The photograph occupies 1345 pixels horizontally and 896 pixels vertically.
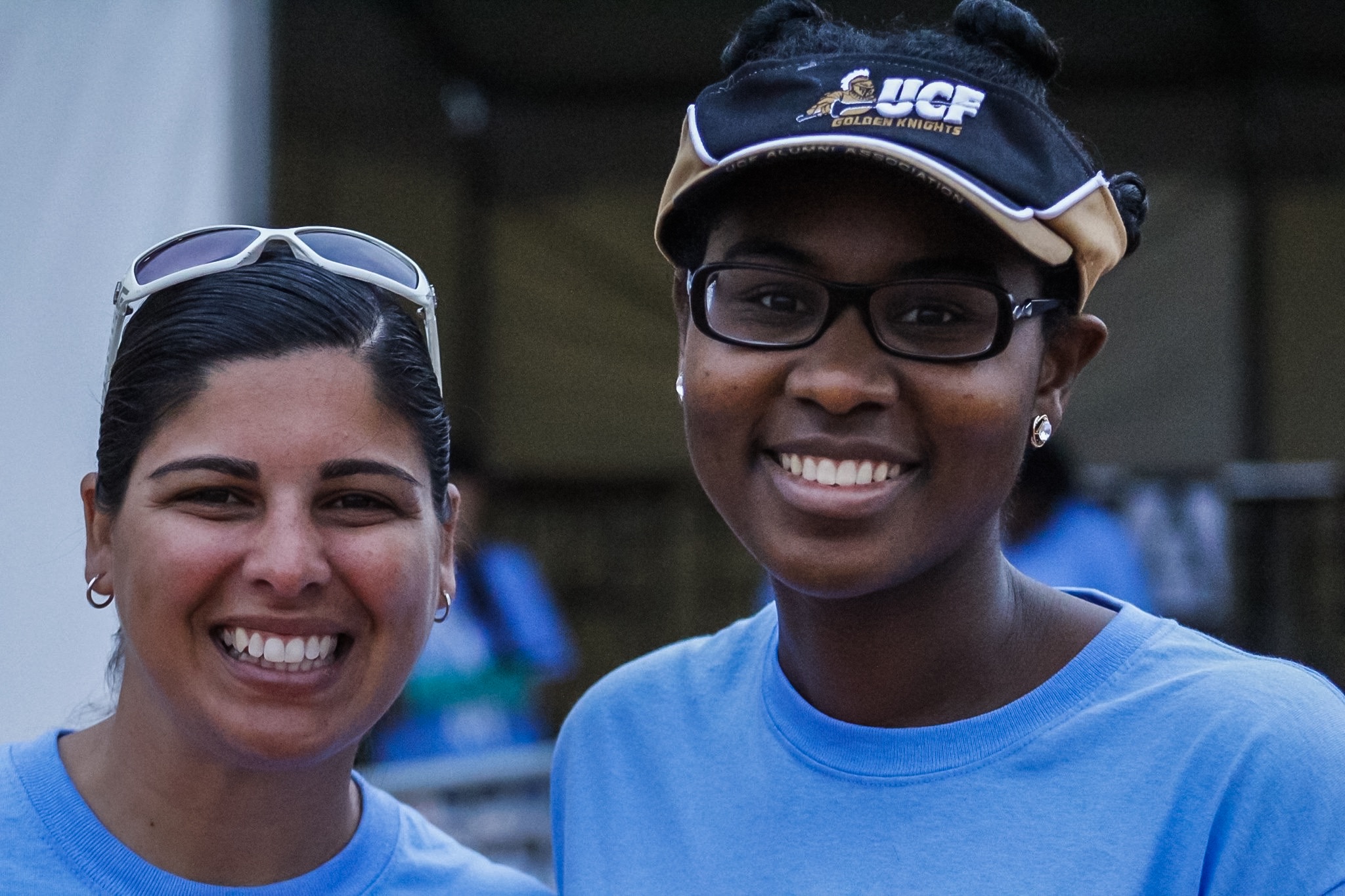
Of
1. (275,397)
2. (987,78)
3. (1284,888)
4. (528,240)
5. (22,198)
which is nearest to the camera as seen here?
(1284,888)

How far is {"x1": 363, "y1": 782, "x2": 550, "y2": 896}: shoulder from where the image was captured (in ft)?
6.82

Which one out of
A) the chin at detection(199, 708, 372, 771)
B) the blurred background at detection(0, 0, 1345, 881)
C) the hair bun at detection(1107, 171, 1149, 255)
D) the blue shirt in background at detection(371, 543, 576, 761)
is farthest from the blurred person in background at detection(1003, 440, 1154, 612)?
the chin at detection(199, 708, 372, 771)

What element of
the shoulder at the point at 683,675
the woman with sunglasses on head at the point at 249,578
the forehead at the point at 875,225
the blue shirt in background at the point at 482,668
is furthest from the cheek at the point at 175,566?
the blue shirt in background at the point at 482,668

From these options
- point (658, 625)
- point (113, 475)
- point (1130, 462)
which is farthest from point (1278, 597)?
point (113, 475)

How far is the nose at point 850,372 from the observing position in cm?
165

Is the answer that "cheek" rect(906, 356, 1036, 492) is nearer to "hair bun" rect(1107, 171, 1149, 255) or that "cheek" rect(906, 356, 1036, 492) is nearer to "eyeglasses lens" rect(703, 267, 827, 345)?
"eyeglasses lens" rect(703, 267, 827, 345)

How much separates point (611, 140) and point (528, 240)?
2.09 feet

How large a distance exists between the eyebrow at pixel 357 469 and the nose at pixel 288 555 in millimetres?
56

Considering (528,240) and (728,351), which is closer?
(728,351)

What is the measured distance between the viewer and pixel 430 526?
2.03 metres

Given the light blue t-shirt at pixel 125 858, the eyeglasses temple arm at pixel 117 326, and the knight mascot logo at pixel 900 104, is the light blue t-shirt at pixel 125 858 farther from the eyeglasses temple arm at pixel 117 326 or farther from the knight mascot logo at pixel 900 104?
the knight mascot logo at pixel 900 104

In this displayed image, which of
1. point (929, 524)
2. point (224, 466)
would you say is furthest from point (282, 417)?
point (929, 524)

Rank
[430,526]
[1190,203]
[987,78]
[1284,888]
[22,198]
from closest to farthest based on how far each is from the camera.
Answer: [1284,888], [987,78], [430,526], [22,198], [1190,203]

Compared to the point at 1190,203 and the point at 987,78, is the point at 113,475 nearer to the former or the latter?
the point at 987,78
